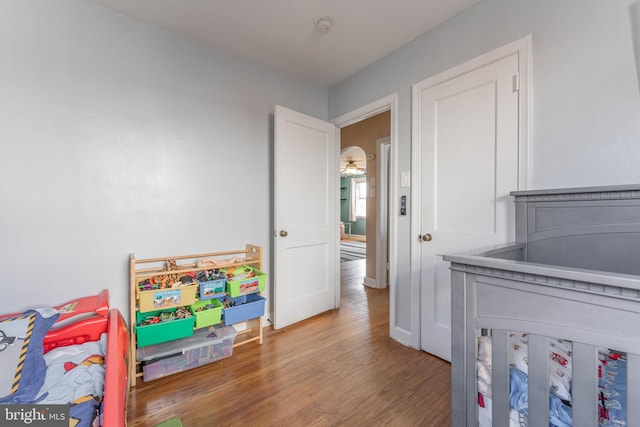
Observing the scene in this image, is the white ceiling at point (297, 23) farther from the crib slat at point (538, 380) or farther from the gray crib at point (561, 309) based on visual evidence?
the crib slat at point (538, 380)

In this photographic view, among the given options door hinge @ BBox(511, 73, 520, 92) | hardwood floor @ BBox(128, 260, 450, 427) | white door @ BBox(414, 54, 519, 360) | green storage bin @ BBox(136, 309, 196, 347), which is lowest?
hardwood floor @ BBox(128, 260, 450, 427)

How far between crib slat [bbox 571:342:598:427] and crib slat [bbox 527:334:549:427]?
57 millimetres

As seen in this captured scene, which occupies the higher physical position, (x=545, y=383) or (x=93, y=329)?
(x=545, y=383)

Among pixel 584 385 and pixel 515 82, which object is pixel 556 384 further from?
Answer: pixel 515 82

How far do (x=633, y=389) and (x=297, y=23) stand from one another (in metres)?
2.41

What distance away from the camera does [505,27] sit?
5.28 feet

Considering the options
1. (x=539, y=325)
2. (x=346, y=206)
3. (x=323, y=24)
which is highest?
(x=323, y=24)

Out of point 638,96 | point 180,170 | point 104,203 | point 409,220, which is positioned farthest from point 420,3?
point 104,203

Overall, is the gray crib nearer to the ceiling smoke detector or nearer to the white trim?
the ceiling smoke detector

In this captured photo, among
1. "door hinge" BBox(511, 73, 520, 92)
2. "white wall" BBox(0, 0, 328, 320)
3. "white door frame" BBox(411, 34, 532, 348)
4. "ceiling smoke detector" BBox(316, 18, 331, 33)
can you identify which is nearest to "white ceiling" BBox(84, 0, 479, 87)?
"ceiling smoke detector" BBox(316, 18, 331, 33)

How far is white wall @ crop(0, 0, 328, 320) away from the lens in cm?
156

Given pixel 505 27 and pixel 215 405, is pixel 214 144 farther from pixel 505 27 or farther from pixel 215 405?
pixel 505 27

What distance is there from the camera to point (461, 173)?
1.82 metres

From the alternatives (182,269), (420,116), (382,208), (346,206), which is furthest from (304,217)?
(346,206)
